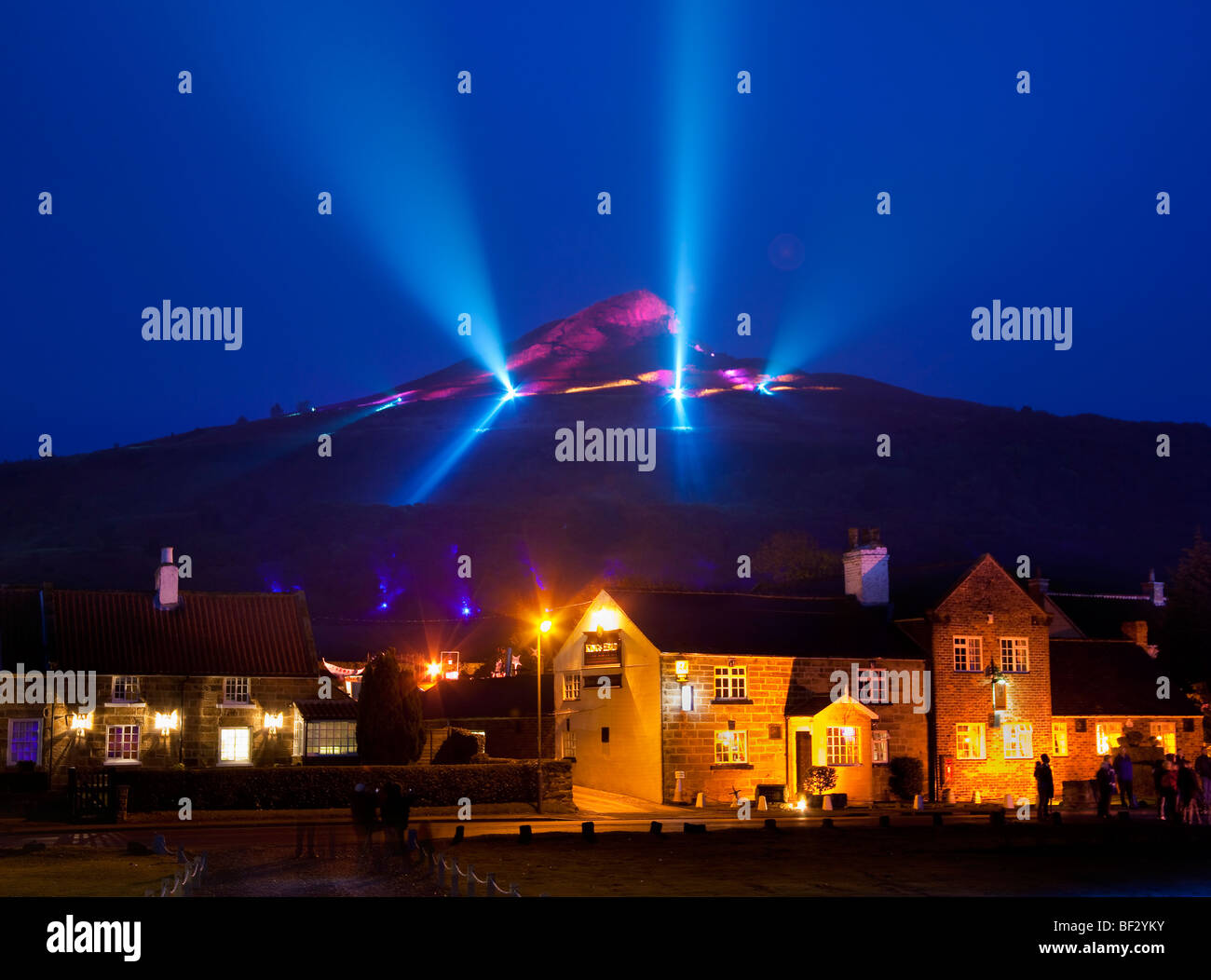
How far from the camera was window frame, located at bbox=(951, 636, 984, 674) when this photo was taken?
5522 cm

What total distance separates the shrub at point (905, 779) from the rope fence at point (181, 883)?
31.7 m

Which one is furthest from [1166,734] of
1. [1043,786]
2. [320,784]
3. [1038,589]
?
[320,784]

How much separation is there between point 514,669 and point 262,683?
112 feet

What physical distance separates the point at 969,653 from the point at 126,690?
111 ft

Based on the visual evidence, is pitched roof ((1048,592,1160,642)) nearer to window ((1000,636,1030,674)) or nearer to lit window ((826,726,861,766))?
window ((1000,636,1030,674))

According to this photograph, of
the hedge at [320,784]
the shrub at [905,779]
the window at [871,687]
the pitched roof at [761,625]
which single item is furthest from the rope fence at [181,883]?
the window at [871,687]

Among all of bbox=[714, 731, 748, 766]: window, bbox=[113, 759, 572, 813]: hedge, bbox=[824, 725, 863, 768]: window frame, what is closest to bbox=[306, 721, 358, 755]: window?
bbox=[113, 759, 572, 813]: hedge

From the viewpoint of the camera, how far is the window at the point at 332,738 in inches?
2165

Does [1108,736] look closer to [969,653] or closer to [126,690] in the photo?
[969,653]

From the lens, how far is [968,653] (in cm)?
5569

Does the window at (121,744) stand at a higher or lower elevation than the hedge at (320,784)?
higher

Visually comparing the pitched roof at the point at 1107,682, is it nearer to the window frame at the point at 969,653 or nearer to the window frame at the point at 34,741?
the window frame at the point at 969,653

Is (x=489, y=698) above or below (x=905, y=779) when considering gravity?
above
